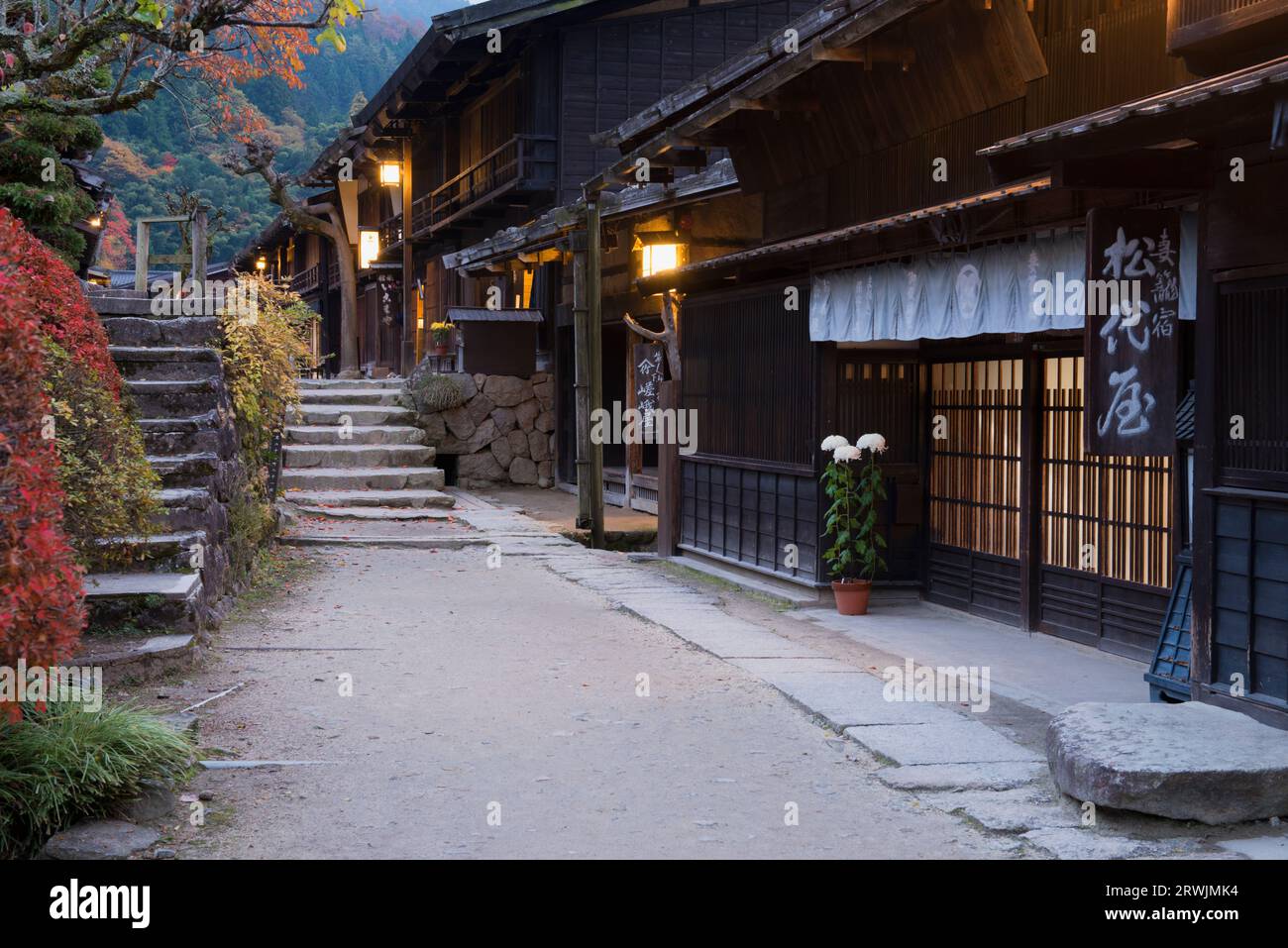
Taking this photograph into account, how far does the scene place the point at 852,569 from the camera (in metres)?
12.9

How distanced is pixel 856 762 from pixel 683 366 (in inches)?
389

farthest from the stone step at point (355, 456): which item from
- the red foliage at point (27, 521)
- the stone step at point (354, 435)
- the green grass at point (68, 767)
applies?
the red foliage at point (27, 521)

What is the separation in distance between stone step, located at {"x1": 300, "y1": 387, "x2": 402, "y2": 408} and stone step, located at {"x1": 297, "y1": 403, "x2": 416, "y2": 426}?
0.35 metres

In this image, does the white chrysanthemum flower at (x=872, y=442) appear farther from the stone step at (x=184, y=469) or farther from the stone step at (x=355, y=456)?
the stone step at (x=355, y=456)

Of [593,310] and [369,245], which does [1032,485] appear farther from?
[369,245]

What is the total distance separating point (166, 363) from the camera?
12.5 meters

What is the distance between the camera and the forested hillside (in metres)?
47.8

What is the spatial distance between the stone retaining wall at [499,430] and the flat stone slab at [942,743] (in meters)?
18.6

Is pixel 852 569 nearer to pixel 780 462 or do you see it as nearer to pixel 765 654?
pixel 780 462

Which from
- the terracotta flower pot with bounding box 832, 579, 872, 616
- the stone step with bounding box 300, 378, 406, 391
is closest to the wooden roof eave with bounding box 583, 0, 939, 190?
the terracotta flower pot with bounding box 832, 579, 872, 616

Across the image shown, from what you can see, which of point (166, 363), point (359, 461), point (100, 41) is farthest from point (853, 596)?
point (359, 461)

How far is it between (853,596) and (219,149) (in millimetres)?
47585

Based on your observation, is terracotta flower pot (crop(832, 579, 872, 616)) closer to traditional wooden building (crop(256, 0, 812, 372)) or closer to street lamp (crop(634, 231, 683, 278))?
street lamp (crop(634, 231, 683, 278))

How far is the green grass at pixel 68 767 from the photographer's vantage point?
18.1ft
